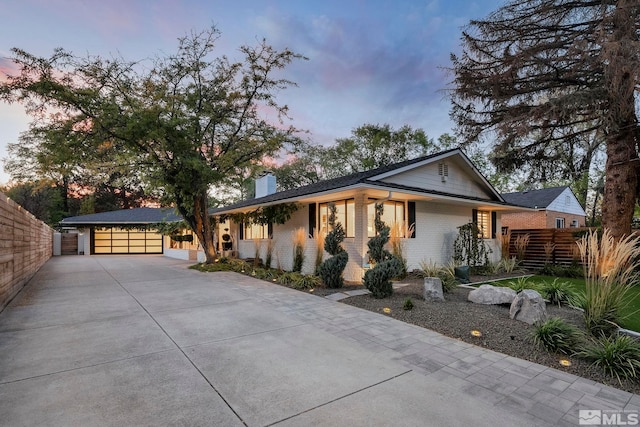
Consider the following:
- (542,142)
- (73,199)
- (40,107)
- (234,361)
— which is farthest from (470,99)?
(73,199)

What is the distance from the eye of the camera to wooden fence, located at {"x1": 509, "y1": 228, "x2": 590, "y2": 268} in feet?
38.6

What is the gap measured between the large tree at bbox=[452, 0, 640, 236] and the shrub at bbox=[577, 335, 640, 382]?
641cm

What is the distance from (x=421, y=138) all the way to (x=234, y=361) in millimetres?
25715

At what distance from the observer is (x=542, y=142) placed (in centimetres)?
1002

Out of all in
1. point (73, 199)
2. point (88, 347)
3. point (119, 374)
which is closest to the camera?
point (119, 374)

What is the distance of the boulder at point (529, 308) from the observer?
15.3 feet

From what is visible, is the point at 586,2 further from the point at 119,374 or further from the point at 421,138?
the point at 421,138

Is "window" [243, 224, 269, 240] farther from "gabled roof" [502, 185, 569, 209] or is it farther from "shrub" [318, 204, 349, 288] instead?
"gabled roof" [502, 185, 569, 209]

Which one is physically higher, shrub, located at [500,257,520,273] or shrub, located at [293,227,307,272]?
shrub, located at [293,227,307,272]

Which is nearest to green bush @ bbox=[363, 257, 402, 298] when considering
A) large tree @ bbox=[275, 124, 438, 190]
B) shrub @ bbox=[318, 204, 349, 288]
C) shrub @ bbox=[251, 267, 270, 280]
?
shrub @ bbox=[318, 204, 349, 288]

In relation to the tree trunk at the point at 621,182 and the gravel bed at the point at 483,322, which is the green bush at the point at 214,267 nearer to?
the gravel bed at the point at 483,322

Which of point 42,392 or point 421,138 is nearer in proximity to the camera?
point 42,392

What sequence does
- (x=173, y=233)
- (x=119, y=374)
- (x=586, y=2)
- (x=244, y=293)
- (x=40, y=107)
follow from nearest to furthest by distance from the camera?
(x=119, y=374)
(x=244, y=293)
(x=586, y=2)
(x=40, y=107)
(x=173, y=233)

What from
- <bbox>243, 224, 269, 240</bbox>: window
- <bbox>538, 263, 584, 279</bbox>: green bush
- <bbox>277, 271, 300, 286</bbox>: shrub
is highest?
<bbox>243, 224, 269, 240</bbox>: window
